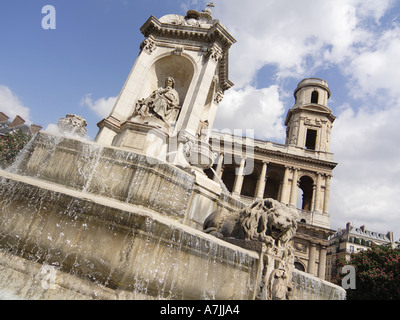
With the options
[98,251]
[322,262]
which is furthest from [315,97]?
[98,251]

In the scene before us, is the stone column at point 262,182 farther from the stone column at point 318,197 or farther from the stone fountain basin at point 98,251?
the stone fountain basin at point 98,251

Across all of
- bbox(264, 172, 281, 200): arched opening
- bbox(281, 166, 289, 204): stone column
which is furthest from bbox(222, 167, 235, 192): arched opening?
bbox(281, 166, 289, 204): stone column

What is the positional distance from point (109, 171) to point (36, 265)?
2.06m

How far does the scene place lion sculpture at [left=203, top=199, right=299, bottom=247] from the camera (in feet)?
11.7

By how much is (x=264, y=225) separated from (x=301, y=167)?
3025cm

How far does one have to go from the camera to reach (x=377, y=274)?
1855cm

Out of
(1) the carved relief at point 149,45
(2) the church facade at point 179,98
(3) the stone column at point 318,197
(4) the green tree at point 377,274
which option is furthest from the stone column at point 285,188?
(1) the carved relief at point 149,45

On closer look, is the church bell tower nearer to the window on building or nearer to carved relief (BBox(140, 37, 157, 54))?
the window on building

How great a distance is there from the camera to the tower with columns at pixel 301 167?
88.9 ft

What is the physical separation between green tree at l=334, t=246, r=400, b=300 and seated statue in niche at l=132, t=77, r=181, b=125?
64.3 feet

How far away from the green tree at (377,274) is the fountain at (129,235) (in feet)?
59.9

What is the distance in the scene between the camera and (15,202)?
9.85ft

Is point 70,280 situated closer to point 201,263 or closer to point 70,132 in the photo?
point 201,263

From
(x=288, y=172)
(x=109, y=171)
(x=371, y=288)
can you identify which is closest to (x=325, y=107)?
(x=288, y=172)
